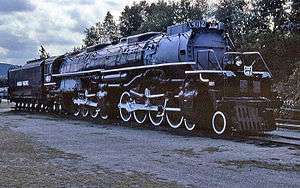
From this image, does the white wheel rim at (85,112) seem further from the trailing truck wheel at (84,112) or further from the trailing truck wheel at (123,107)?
the trailing truck wheel at (123,107)

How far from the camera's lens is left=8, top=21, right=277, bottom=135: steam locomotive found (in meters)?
14.2

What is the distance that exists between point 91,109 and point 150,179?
608 inches

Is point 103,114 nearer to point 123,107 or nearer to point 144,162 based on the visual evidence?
point 123,107

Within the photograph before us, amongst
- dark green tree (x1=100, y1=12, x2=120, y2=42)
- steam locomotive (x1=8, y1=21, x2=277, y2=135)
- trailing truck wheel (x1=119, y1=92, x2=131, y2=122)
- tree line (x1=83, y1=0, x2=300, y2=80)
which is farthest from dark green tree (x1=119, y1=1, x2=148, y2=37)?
trailing truck wheel (x1=119, y1=92, x2=131, y2=122)

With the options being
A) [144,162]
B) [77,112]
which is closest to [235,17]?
[77,112]

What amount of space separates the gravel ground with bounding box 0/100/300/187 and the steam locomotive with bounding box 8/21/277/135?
1.75 metres

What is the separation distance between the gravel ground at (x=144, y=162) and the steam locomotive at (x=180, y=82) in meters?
1.75

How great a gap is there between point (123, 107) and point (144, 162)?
1059 centimetres

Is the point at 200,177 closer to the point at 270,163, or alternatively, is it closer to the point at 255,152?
the point at 270,163

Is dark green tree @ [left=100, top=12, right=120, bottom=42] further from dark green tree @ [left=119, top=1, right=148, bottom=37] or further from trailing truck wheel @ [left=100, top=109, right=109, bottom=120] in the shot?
trailing truck wheel @ [left=100, top=109, right=109, bottom=120]

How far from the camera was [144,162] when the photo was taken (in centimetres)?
905

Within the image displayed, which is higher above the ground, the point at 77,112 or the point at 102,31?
the point at 102,31

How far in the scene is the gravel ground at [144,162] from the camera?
7.22m

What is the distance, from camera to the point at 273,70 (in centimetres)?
3447
